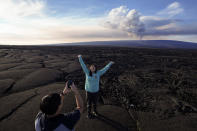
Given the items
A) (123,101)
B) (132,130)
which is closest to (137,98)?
(123,101)

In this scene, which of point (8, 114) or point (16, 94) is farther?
point (16, 94)

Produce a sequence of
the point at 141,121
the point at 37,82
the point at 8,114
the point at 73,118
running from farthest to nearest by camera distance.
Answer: the point at 37,82 < the point at 8,114 < the point at 141,121 < the point at 73,118

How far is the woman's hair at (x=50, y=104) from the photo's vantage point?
1421mm

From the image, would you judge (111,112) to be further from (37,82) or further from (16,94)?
(37,82)

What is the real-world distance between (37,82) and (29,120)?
378 cm

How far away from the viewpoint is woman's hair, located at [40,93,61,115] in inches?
55.9

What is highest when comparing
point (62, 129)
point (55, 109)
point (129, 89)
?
point (55, 109)

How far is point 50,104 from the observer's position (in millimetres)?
1419

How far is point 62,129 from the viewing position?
1525 millimetres

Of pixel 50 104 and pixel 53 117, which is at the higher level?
pixel 50 104

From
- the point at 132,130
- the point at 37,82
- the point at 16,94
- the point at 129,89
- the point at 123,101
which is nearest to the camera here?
the point at 132,130

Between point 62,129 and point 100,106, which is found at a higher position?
point 62,129

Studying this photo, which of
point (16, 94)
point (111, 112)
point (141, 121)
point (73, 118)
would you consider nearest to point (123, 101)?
point (111, 112)

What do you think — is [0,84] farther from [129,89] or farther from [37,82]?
[129,89]
